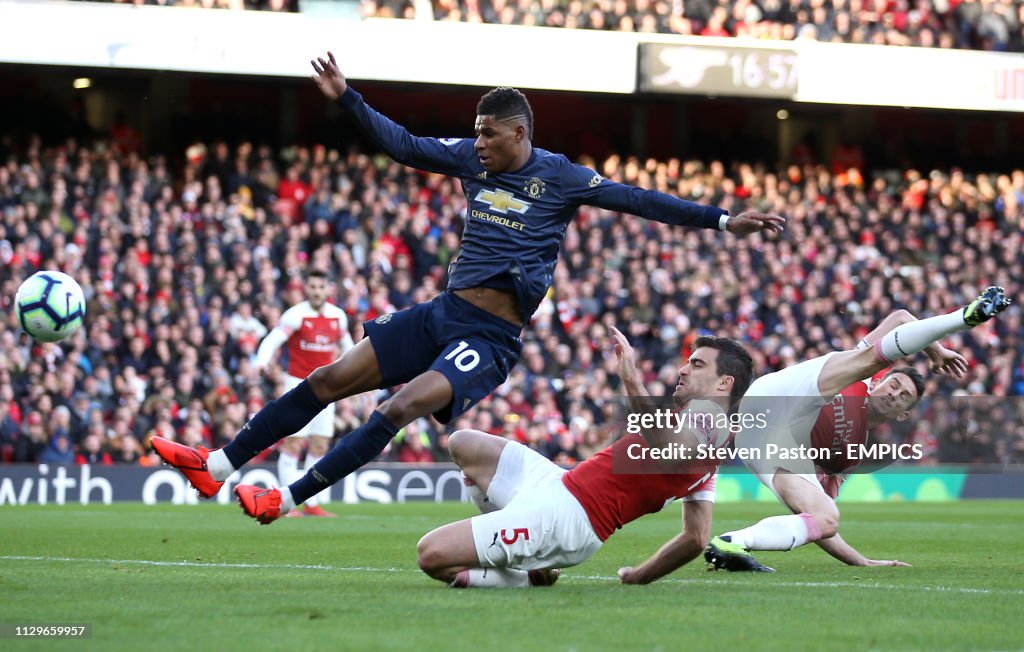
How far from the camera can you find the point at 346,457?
284 inches

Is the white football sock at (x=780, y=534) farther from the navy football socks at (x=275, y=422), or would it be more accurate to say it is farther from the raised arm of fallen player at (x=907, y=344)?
the navy football socks at (x=275, y=422)

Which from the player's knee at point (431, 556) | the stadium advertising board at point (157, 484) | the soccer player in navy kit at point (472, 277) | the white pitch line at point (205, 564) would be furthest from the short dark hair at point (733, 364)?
the stadium advertising board at point (157, 484)

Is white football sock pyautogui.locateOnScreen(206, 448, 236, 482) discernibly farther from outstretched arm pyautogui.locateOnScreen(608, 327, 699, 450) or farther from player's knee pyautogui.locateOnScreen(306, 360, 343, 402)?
outstretched arm pyautogui.locateOnScreen(608, 327, 699, 450)

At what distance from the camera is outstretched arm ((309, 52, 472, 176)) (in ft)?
25.7

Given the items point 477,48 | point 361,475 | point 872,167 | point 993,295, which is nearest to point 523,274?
point 993,295

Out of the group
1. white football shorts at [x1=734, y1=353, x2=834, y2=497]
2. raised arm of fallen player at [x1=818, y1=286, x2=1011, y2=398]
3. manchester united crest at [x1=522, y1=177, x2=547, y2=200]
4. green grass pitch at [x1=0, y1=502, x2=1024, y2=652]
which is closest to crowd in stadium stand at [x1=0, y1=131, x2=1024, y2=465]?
green grass pitch at [x1=0, y1=502, x2=1024, y2=652]

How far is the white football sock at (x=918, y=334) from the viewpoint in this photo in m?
7.78

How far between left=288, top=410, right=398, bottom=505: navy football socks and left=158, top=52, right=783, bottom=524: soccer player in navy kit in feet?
0.11

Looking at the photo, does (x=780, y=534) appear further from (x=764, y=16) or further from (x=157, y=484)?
(x=764, y=16)

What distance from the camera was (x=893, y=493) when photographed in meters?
21.5

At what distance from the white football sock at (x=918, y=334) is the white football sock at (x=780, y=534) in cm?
101

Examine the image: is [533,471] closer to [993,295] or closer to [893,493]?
[993,295]

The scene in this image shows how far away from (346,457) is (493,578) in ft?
2.97

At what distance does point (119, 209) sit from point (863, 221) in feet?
42.5
